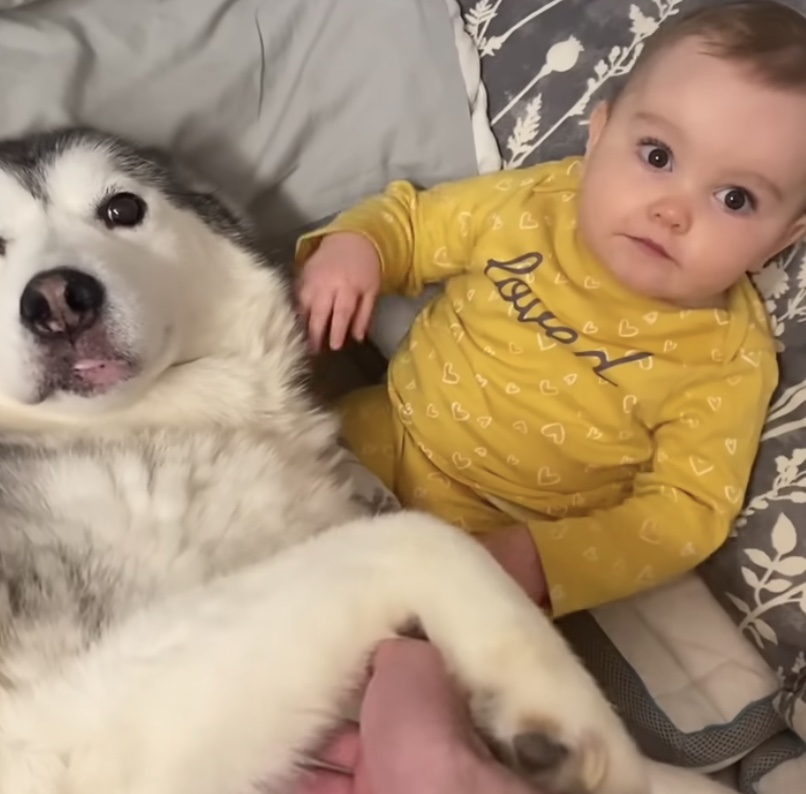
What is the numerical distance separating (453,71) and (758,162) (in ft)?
2.38

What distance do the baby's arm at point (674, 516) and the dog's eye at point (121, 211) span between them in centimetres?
81

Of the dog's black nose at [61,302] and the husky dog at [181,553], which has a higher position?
the dog's black nose at [61,302]

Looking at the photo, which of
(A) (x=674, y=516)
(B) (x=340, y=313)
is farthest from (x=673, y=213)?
(B) (x=340, y=313)

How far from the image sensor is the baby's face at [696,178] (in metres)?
1.63

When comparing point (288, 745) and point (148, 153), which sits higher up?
point (148, 153)

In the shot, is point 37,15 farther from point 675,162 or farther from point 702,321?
point 702,321

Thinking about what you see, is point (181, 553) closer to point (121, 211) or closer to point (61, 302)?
point (61, 302)

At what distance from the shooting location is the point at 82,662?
1.21m

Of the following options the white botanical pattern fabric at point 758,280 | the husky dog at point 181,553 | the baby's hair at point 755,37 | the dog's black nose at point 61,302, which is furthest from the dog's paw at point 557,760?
the baby's hair at point 755,37

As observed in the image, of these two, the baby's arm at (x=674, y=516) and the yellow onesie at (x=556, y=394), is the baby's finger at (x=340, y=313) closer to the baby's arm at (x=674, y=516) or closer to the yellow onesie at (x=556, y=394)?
the yellow onesie at (x=556, y=394)

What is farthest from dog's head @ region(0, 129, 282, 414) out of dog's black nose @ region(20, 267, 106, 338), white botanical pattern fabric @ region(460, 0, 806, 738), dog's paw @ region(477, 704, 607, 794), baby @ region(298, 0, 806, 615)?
dog's paw @ region(477, 704, 607, 794)

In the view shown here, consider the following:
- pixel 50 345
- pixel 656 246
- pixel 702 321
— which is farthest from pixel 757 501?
pixel 50 345

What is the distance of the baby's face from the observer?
163cm

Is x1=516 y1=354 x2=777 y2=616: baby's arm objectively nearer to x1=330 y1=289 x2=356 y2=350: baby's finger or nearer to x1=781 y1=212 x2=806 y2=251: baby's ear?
x1=781 y1=212 x2=806 y2=251: baby's ear
